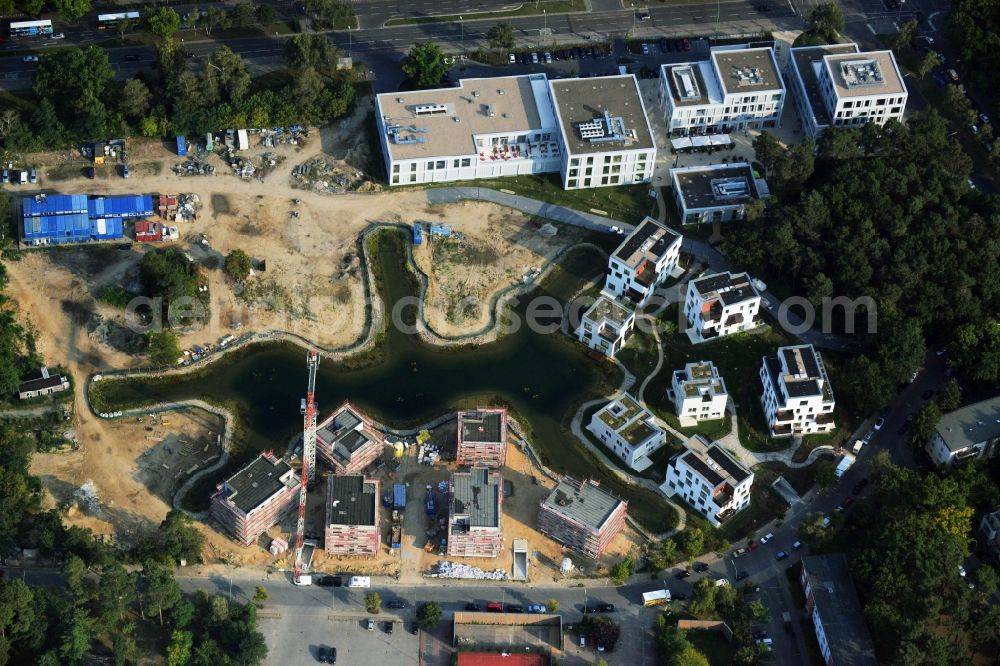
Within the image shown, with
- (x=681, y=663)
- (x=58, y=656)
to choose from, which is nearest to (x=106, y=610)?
(x=58, y=656)

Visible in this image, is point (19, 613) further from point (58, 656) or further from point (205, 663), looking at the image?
point (205, 663)

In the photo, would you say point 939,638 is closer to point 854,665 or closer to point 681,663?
point 854,665

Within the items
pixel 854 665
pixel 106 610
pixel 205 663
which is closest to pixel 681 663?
pixel 854 665

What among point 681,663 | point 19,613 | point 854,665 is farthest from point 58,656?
point 854,665

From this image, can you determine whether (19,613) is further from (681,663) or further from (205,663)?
(681,663)

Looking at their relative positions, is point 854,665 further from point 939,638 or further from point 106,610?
point 106,610

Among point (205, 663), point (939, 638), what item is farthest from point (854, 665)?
point (205, 663)
